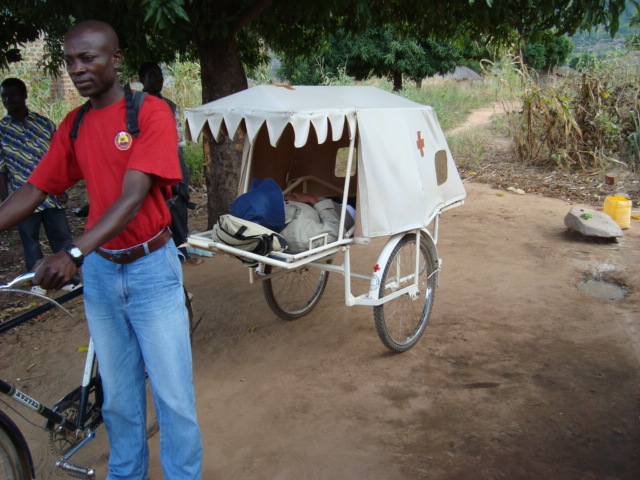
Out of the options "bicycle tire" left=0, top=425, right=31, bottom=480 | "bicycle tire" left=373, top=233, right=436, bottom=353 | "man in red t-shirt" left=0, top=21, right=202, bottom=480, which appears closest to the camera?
"man in red t-shirt" left=0, top=21, right=202, bottom=480

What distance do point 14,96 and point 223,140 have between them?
201 centimetres

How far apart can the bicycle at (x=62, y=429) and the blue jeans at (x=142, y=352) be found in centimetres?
18

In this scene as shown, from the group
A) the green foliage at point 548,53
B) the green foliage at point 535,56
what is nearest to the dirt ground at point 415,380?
the green foliage at point 535,56

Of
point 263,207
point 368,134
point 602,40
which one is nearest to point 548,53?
point 602,40

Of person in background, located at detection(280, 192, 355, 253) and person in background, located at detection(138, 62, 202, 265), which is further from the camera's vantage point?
person in background, located at detection(138, 62, 202, 265)

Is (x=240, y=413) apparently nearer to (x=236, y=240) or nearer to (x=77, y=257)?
(x=236, y=240)

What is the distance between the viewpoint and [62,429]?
8.62ft

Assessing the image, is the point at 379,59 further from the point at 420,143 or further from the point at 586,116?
the point at 420,143

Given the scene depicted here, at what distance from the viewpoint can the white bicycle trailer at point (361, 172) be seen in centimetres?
341

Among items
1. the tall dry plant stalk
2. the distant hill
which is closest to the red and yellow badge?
the distant hill

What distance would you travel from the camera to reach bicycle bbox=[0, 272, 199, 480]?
7.56 ft

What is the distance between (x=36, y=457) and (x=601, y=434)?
3071 mm

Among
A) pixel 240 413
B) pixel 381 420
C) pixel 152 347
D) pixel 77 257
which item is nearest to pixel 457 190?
pixel 381 420

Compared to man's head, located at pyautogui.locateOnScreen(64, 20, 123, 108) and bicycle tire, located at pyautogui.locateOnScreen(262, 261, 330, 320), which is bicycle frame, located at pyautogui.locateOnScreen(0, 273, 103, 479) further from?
bicycle tire, located at pyautogui.locateOnScreen(262, 261, 330, 320)
